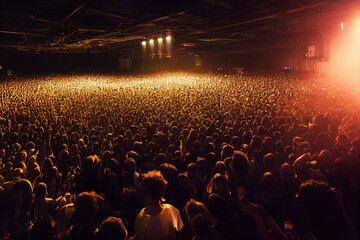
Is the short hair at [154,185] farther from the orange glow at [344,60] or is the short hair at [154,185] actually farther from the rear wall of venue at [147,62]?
the orange glow at [344,60]

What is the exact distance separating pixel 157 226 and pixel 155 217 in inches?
3.3

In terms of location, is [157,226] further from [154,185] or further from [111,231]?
[111,231]

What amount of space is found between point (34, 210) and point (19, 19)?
8956 millimetres

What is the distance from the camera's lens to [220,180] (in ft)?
10.6

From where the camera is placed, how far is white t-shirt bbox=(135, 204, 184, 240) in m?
2.39

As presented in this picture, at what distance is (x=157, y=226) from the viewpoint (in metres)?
2.43

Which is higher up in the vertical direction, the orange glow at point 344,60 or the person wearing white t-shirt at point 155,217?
the orange glow at point 344,60

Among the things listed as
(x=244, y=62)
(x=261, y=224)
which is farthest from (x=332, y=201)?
(x=244, y=62)

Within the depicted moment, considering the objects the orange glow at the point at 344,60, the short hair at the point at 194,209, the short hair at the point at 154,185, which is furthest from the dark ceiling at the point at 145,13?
the orange glow at the point at 344,60

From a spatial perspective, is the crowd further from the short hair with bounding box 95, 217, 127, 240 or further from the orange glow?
the orange glow

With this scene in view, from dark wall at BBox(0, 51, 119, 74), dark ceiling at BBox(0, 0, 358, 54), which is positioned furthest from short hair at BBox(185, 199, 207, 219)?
dark wall at BBox(0, 51, 119, 74)

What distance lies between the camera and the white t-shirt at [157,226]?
2395 millimetres

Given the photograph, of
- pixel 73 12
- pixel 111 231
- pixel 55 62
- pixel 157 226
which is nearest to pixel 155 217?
pixel 157 226

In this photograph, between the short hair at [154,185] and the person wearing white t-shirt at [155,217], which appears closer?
the person wearing white t-shirt at [155,217]
